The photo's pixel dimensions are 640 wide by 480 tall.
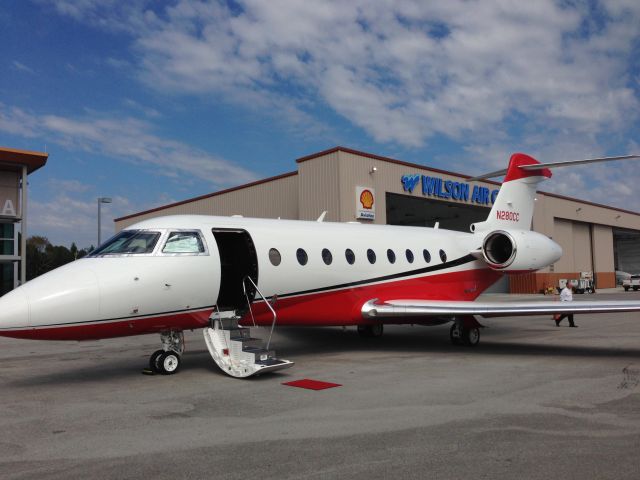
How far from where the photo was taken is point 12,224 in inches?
1231

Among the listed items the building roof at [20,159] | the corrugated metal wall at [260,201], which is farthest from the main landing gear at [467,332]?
the building roof at [20,159]

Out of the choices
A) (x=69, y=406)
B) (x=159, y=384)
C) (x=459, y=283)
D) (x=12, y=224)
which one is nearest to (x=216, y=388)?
(x=159, y=384)

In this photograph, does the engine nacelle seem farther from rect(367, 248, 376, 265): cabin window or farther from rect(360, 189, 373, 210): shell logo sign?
rect(360, 189, 373, 210): shell logo sign

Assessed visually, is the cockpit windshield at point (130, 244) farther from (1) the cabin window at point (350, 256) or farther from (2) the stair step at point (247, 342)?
(1) the cabin window at point (350, 256)

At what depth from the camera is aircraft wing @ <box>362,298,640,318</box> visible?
11.7 m

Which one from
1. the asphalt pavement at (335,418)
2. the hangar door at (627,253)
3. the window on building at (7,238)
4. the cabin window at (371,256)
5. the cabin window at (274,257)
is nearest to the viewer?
the asphalt pavement at (335,418)

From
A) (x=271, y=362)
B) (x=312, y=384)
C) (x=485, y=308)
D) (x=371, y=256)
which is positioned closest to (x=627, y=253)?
(x=485, y=308)

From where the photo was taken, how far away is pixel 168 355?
33.1 ft

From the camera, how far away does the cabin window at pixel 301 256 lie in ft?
39.2

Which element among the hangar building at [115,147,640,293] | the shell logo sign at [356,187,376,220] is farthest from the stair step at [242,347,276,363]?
the shell logo sign at [356,187,376,220]

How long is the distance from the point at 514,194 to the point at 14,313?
1459 cm

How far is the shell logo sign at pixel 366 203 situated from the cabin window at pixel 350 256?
1282 cm

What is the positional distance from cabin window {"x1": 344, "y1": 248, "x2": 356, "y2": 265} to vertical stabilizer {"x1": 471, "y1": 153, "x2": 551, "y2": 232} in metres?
5.82

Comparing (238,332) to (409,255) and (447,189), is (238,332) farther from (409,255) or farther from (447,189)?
(447,189)
